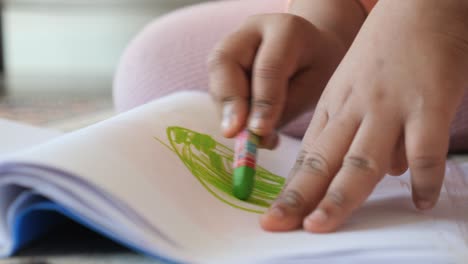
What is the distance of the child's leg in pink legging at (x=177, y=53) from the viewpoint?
0.99 m

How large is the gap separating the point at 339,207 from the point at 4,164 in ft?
0.71

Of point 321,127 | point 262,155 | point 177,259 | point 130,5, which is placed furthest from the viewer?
point 130,5

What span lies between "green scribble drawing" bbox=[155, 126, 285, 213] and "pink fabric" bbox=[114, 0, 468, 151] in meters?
0.34

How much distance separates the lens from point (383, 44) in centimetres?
51

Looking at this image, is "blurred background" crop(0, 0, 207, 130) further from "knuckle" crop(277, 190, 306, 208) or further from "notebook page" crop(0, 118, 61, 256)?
"knuckle" crop(277, 190, 306, 208)

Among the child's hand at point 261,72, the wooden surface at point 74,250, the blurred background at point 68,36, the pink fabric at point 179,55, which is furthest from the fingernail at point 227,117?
the blurred background at point 68,36

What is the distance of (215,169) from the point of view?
56 centimetres

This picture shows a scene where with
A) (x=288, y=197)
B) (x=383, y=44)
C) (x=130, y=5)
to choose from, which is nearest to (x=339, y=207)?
(x=288, y=197)

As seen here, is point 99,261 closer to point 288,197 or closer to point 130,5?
point 288,197

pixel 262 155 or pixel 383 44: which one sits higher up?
pixel 383 44

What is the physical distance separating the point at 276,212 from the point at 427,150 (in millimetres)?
110

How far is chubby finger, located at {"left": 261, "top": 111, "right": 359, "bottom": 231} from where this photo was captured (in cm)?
45

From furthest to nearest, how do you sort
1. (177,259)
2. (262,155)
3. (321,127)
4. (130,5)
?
1. (130,5)
2. (262,155)
3. (321,127)
4. (177,259)

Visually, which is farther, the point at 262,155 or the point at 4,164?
the point at 262,155
